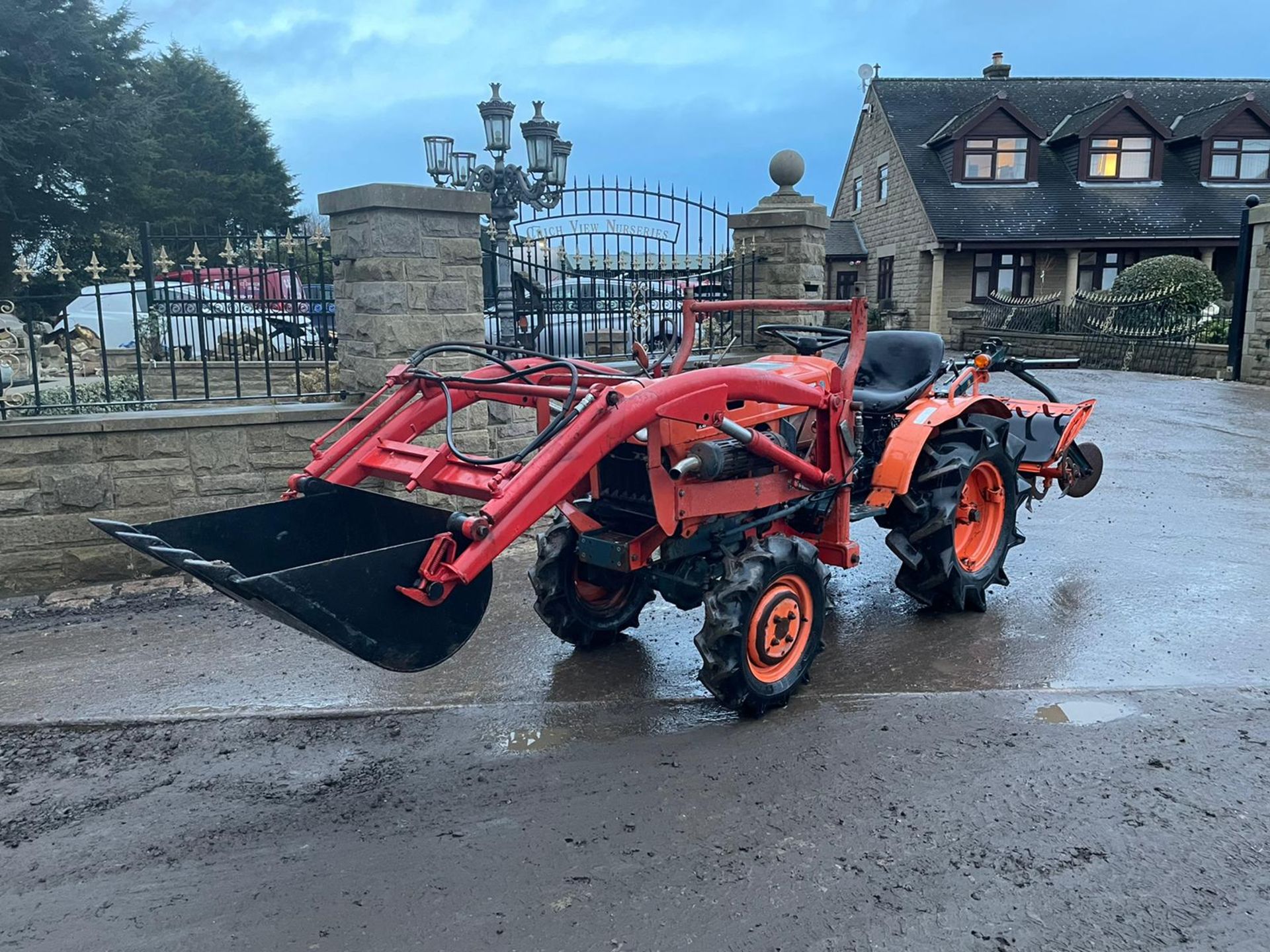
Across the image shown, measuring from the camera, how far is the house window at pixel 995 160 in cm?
2928

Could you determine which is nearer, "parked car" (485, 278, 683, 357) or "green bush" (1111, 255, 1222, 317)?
"parked car" (485, 278, 683, 357)

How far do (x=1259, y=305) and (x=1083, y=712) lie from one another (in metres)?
14.2

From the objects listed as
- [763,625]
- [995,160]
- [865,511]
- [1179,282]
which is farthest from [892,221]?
A: [763,625]

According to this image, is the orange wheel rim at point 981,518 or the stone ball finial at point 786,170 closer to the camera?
the orange wheel rim at point 981,518

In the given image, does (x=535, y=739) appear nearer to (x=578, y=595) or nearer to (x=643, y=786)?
(x=643, y=786)

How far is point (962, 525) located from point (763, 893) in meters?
3.21

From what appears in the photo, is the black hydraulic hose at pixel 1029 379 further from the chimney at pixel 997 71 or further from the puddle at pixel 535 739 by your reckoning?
the chimney at pixel 997 71

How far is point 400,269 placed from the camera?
6.42m

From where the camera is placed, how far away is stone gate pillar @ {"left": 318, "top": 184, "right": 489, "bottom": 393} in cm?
637

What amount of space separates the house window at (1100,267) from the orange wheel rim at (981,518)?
26.1 m

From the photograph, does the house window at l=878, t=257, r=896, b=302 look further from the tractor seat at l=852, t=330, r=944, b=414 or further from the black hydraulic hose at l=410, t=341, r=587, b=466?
the black hydraulic hose at l=410, t=341, r=587, b=466

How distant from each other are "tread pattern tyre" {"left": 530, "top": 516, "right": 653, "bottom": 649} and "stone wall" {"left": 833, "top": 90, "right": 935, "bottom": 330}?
2532 centimetres

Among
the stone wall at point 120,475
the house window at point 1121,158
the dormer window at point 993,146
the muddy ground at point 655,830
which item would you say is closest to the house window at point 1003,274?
the dormer window at point 993,146

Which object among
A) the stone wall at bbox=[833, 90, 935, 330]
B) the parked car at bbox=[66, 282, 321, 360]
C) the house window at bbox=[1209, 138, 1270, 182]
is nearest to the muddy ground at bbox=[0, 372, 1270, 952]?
the parked car at bbox=[66, 282, 321, 360]
